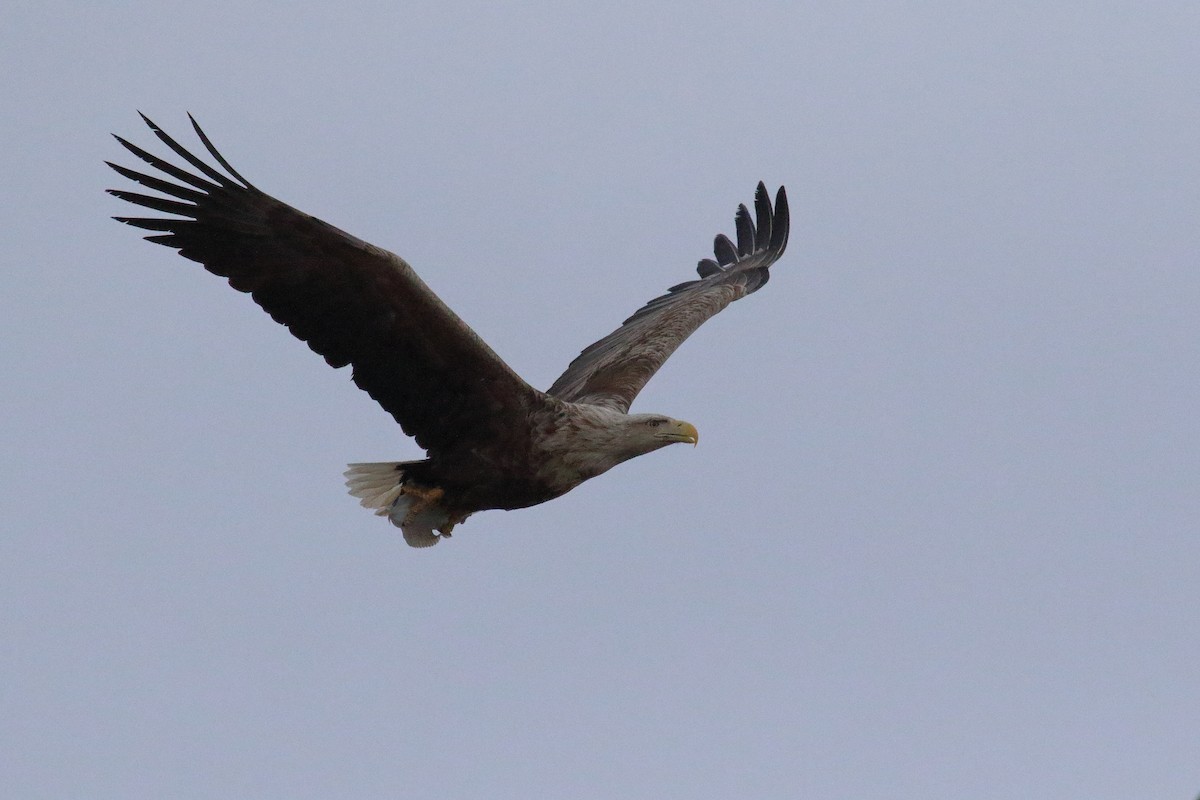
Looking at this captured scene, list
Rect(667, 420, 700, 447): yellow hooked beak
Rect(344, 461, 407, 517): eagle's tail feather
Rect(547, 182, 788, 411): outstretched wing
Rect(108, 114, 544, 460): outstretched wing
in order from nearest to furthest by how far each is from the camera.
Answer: Rect(108, 114, 544, 460): outstretched wing < Rect(667, 420, 700, 447): yellow hooked beak < Rect(344, 461, 407, 517): eagle's tail feather < Rect(547, 182, 788, 411): outstretched wing

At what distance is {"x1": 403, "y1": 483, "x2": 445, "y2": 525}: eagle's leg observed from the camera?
925 cm

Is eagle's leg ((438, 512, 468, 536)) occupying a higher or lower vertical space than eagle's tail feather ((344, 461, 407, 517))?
lower

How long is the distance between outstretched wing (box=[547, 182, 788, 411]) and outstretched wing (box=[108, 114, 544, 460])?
3.80 feet

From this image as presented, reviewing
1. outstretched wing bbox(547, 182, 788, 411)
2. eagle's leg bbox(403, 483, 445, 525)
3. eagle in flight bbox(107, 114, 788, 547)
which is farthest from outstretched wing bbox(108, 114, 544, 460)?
outstretched wing bbox(547, 182, 788, 411)

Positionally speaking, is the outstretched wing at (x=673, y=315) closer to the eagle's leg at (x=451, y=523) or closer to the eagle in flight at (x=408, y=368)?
the eagle in flight at (x=408, y=368)

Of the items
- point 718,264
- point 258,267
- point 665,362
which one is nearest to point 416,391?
point 258,267

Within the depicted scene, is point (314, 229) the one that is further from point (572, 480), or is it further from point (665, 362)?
point (665, 362)

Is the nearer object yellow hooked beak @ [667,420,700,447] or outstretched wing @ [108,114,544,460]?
outstretched wing @ [108,114,544,460]

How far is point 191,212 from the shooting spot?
26.5 ft

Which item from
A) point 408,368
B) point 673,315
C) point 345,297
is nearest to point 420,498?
point 408,368

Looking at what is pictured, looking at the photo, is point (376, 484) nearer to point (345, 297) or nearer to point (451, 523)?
point (451, 523)

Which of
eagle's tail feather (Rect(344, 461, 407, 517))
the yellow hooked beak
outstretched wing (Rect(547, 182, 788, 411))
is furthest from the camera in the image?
outstretched wing (Rect(547, 182, 788, 411))

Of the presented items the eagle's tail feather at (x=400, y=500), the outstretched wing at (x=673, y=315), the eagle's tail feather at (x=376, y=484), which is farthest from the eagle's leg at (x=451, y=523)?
the outstretched wing at (x=673, y=315)

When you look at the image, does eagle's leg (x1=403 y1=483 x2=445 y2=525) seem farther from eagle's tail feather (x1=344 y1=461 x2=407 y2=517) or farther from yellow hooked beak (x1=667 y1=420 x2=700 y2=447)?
yellow hooked beak (x1=667 y1=420 x2=700 y2=447)
